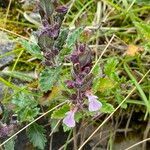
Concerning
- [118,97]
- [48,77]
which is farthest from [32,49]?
[118,97]

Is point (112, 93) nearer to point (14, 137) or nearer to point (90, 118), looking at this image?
point (90, 118)

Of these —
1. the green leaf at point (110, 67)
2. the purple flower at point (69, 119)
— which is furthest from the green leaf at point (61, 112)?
the green leaf at point (110, 67)

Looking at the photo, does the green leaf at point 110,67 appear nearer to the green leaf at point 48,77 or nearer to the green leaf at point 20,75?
the green leaf at point 48,77

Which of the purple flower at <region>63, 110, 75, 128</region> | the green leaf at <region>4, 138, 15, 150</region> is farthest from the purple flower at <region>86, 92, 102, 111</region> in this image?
the green leaf at <region>4, 138, 15, 150</region>


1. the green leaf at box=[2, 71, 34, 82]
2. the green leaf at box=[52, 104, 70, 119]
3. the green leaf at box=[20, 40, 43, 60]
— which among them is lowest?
the green leaf at box=[52, 104, 70, 119]

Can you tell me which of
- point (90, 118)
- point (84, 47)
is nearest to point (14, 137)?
point (90, 118)

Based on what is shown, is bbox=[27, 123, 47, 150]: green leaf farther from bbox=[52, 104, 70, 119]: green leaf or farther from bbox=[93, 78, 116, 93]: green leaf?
bbox=[93, 78, 116, 93]: green leaf

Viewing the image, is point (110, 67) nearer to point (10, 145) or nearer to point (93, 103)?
point (93, 103)
